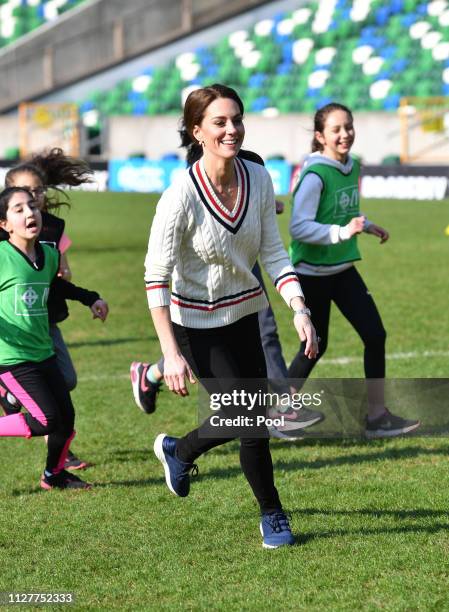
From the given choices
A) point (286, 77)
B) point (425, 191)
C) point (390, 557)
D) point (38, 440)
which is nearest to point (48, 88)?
point (286, 77)

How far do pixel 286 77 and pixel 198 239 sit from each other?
3244cm

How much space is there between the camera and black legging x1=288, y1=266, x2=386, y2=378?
697 cm

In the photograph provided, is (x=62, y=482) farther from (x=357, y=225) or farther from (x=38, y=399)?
(x=357, y=225)

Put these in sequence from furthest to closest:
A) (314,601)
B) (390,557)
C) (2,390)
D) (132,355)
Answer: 1. (132,355)
2. (2,390)
3. (390,557)
4. (314,601)

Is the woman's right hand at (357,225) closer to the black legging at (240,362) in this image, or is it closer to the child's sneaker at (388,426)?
the child's sneaker at (388,426)

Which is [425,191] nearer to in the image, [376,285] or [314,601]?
[376,285]

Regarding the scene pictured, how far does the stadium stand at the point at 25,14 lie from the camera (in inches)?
1719

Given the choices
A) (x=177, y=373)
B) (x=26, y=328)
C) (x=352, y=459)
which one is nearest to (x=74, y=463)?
(x=26, y=328)

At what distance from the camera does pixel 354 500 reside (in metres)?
5.61

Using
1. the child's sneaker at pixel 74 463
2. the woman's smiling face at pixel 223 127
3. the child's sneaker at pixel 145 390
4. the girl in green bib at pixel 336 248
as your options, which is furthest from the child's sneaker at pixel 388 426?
the woman's smiling face at pixel 223 127

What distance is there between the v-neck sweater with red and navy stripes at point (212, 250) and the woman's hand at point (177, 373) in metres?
0.26

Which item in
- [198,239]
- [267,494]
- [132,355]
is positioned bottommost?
[132,355]

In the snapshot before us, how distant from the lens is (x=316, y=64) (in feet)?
118

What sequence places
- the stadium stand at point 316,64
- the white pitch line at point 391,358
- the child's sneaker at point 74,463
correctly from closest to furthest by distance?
the child's sneaker at point 74,463, the white pitch line at point 391,358, the stadium stand at point 316,64
